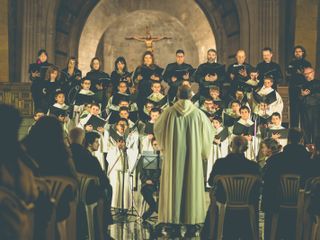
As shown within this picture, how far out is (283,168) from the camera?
6.94 metres

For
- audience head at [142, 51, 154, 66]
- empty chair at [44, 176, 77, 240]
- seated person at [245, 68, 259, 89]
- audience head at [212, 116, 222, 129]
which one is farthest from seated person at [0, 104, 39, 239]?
audience head at [142, 51, 154, 66]

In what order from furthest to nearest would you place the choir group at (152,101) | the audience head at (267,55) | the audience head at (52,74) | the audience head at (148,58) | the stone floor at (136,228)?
the audience head at (52,74) → the audience head at (148,58) → the audience head at (267,55) → the choir group at (152,101) → the stone floor at (136,228)

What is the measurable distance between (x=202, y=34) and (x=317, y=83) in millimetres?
8244

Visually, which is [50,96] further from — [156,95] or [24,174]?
[24,174]

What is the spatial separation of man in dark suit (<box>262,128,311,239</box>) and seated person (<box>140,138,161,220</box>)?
9.23ft

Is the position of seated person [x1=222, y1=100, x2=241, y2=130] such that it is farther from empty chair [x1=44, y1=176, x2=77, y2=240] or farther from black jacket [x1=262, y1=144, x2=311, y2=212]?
empty chair [x1=44, y1=176, x2=77, y2=240]

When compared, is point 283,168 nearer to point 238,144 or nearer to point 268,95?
point 238,144

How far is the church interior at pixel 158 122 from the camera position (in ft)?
19.7

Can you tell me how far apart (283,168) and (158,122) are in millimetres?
2502

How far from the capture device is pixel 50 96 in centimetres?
1244

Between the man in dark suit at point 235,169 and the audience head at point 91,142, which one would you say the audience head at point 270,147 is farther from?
the audience head at point 91,142

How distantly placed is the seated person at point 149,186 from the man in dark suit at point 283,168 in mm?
2812

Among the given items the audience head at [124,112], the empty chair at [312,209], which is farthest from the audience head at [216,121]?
the empty chair at [312,209]

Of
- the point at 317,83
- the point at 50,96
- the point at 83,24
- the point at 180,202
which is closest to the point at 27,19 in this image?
the point at 83,24
